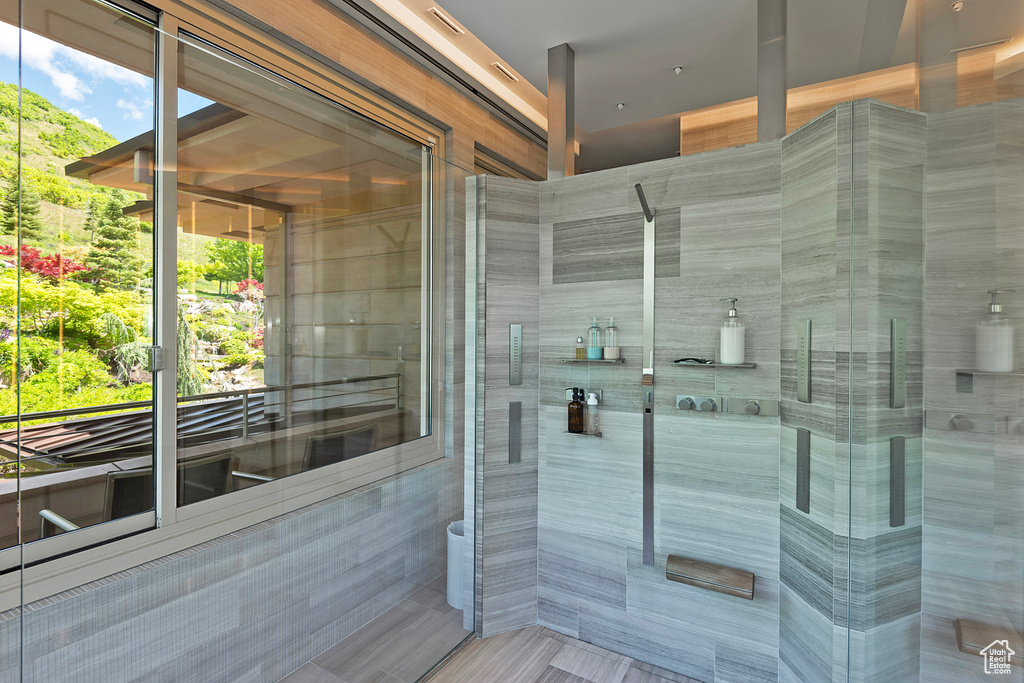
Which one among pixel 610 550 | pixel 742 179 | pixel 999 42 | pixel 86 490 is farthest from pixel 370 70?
pixel 610 550

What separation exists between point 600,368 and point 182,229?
1.47 m

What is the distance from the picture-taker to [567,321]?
2066mm

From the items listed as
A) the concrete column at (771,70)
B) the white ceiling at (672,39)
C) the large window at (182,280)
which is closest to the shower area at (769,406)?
the concrete column at (771,70)

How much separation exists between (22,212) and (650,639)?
→ 225cm

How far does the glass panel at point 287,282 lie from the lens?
1.25 meters

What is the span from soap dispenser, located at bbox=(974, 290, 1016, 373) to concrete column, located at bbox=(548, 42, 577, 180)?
187 centimetres

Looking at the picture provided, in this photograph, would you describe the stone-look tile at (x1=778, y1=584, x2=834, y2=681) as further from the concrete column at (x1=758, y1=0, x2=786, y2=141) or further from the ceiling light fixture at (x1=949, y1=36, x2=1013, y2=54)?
the concrete column at (x1=758, y1=0, x2=786, y2=141)

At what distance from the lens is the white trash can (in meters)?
1.93

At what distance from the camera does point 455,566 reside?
196cm

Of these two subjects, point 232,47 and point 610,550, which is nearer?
point 232,47

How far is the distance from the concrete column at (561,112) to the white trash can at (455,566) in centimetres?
170

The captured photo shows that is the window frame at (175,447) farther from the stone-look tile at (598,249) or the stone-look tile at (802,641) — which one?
the stone-look tile at (802,641)

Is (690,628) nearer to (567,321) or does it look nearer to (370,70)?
(567,321)

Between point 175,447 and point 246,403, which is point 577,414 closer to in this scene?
point 246,403
